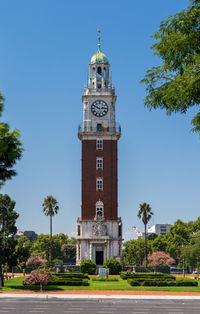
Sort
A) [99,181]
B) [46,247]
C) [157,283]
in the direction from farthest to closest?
[46,247], [99,181], [157,283]

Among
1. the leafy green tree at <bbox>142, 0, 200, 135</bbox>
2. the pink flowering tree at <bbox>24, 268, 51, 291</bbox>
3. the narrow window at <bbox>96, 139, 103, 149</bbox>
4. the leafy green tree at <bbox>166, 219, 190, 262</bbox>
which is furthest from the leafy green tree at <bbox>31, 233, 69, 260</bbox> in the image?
the leafy green tree at <bbox>142, 0, 200, 135</bbox>

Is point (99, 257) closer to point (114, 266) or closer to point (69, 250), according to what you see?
point (114, 266)

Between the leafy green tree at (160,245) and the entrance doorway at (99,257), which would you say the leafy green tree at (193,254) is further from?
the leafy green tree at (160,245)

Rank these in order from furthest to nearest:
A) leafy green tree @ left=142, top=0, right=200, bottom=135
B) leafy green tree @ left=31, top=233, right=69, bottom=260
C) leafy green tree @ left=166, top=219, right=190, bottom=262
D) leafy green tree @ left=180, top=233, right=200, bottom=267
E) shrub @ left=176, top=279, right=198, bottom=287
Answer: leafy green tree @ left=31, top=233, right=69, bottom=260 → leafy green tree @ left=166, top=219, right=190, bottom=262 → leafy green tree @ left=180, top=233, right=200, bottom=267 → shrub @ left=176, top=279, right=198, bottom=287 → leafy green tree @ left=142, top=0, right=200, bottom=135

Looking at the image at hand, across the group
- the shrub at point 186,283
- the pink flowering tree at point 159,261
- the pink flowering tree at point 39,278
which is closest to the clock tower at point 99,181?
the pink flowering tree at point 159,261

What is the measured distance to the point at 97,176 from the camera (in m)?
83.4

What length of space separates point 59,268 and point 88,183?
1719 cm

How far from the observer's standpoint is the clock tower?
265 ft

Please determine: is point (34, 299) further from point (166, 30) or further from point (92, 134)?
point (92, 134)

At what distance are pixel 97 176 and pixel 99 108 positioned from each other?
14.7 metres

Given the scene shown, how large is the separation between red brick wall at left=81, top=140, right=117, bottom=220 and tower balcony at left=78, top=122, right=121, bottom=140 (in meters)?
1.50

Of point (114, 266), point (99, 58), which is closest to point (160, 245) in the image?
point (114, 266)

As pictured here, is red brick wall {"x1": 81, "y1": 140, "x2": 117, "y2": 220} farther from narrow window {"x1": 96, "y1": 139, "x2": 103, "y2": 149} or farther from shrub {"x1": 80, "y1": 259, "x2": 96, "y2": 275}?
shrub {"x1": 80, "y1": 259, "x2": 96, "y2": 275}

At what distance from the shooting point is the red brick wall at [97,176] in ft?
270
